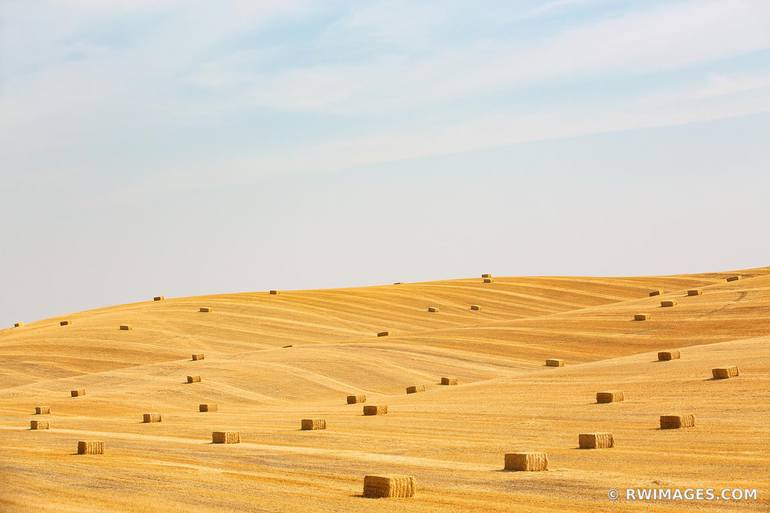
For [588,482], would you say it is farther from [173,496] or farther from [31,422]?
[31,422]

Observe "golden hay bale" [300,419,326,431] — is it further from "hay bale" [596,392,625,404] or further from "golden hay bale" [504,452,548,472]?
"golden hay bale" [504,452,548,472]

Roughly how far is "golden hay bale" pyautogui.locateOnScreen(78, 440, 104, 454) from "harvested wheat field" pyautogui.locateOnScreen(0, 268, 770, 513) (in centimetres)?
5

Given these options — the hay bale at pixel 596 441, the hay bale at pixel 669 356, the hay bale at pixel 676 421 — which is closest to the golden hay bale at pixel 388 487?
the hay bale at pixel 596 441

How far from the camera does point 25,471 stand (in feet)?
93.1

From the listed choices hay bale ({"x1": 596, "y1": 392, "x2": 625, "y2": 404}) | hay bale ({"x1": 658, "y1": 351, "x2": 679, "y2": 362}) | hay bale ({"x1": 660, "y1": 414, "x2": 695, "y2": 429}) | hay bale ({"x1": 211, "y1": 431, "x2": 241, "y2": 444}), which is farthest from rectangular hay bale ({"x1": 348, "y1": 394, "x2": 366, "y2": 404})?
hay bale ({"x1": 660, "y1": 414, "x2": 695, "y2": 429})

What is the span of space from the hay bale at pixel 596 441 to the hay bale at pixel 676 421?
3.00 metres

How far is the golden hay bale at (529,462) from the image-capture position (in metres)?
26.8

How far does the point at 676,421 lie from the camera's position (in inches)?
1286

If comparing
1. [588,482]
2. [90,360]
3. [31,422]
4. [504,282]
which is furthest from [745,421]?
[504,282]

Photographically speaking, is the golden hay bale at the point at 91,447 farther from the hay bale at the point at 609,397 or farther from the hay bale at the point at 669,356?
the hay bale at the point at 669,356

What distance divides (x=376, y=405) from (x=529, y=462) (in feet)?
56.0

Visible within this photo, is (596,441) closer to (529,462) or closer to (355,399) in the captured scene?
(529,462)

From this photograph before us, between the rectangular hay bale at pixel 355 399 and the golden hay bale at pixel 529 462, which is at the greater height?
the rectangular hay bale at pixel 355 399

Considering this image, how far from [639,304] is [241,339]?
→ 25941 millimetres
